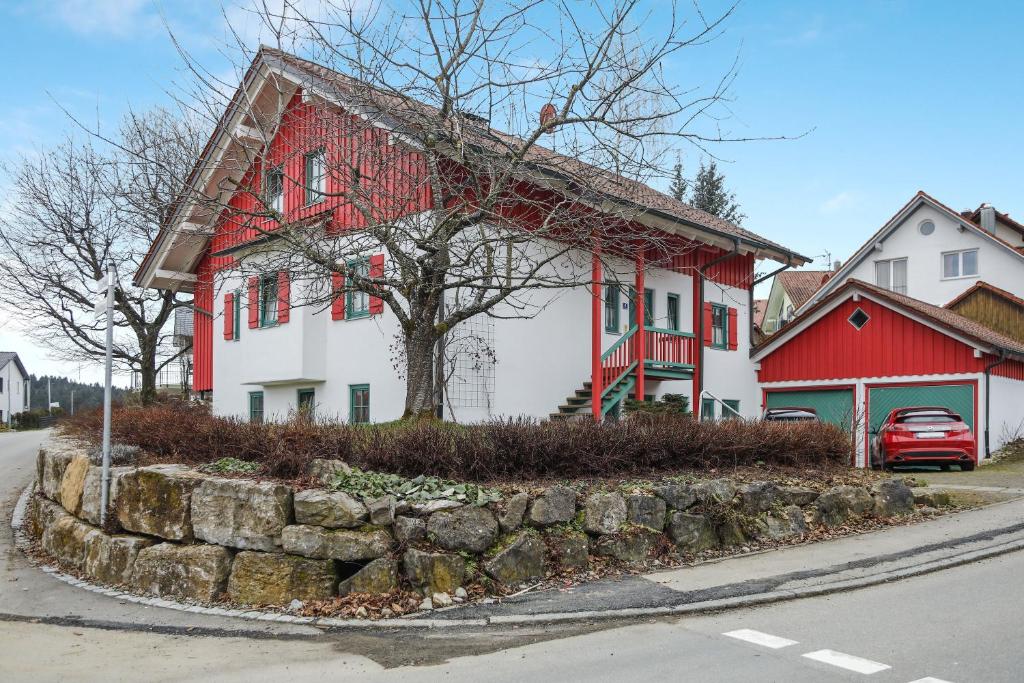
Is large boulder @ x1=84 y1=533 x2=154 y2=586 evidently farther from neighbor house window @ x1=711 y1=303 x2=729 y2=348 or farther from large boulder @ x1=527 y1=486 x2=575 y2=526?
neighbor house window @ x1=711 y1=303 x2=729 y2=348

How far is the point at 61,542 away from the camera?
1009 cm

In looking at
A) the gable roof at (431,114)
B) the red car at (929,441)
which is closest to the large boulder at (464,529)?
the gable roof at (431,114)

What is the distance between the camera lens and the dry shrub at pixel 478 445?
8.71 metres

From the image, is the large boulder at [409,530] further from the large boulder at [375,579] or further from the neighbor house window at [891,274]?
the neighbor house window at [891,274]

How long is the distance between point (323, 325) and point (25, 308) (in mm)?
15682

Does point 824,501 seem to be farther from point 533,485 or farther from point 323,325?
point 323,325

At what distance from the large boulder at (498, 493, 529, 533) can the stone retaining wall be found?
1cm

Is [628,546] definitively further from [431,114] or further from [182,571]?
[431,114]

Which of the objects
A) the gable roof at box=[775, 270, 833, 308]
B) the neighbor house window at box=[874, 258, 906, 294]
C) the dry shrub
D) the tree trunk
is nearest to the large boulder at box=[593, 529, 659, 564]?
the dry shrub

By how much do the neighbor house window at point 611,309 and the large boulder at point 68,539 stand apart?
1126 centimetres

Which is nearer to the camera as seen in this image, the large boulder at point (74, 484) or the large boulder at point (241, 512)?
Answer: the large boulder at point (241, 512)

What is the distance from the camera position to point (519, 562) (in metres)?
7.88

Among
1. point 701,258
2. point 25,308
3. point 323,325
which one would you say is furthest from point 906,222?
point 25,308

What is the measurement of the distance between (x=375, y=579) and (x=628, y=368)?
10.6 metres
